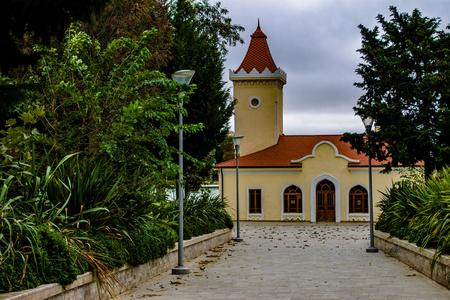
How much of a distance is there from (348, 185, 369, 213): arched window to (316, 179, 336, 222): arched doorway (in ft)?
3.43

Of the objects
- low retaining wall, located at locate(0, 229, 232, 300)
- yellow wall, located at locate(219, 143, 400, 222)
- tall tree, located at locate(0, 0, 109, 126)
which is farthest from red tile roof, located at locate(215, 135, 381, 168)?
tall tree, located at locate(0, 0, 109, 126)

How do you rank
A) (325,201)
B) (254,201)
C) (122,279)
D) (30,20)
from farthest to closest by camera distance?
(254,201), (325,201), (122,279), (30,20)

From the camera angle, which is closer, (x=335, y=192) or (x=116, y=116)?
(x=116, y=116)

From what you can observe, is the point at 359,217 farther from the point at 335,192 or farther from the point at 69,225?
the point at 69,225

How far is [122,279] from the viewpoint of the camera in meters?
9.54

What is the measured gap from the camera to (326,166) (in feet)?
117

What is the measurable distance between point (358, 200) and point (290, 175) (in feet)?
14.8

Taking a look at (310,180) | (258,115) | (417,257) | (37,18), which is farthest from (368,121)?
(258,115)

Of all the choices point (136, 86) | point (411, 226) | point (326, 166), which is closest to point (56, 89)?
point (136, 86)

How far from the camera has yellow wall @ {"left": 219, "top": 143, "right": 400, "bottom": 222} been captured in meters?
35.2

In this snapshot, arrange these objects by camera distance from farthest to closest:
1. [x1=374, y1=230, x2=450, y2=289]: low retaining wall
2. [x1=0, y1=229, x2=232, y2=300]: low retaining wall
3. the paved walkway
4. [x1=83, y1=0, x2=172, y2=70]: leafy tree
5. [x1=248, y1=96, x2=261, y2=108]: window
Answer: [x1=248, y1=96, x2=261, y2=108]: window
[x1=83, y1=0, x2=172, y2=70]: leafy tree
[x1=374, y1=230, x2=450, y2=289]: low retaining wall
the paved walkway
[x1=0, y1=229, x2=232, y2=300]: low retaining wall

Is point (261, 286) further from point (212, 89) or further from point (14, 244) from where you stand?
point (212, 89)

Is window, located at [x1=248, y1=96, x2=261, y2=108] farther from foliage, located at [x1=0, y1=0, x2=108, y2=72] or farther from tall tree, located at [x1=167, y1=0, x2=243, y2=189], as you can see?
foliage, located at [x1=0, y1=0, x2=108, y2=72]

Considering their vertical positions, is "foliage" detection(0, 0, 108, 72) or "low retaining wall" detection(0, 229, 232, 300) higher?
"foliage" detection(0, 0, 108, 72)
